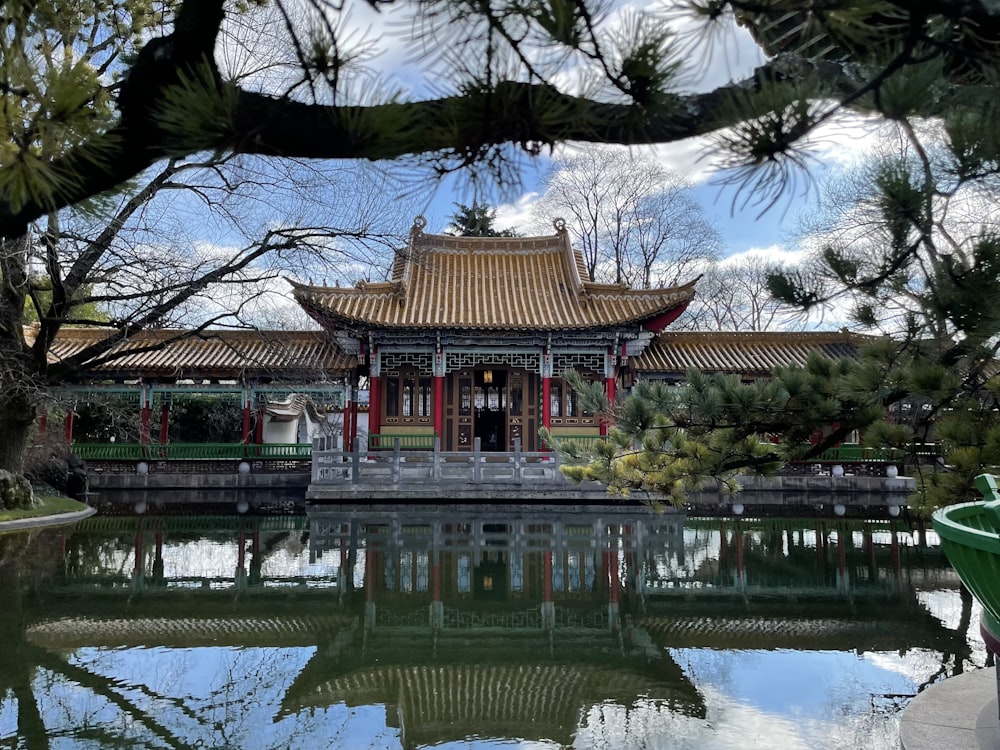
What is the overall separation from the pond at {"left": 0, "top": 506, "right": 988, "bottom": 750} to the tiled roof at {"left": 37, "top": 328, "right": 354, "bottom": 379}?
233 inches

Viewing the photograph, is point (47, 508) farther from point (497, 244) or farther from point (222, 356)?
point (497, 244)

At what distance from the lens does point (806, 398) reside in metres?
4.04

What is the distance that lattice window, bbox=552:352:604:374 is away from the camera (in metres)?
15.7

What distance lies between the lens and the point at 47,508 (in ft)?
36.4

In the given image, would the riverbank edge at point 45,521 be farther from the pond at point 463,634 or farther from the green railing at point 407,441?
the green railing at point 407,441

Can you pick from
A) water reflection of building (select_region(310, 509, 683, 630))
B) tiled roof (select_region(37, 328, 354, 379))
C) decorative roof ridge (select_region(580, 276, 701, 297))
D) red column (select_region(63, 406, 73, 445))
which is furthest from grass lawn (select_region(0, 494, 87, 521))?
decorative roof ridge (select_region(580, 276, 701, 297))

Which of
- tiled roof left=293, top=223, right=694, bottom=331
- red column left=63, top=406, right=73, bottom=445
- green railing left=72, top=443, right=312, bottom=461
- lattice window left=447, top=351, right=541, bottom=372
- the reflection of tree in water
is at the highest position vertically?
tiled roof left=293, top=223, right=694, bottom=331

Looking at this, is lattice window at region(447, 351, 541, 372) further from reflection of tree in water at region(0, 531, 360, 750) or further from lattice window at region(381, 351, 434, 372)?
reflection of tree in water at region(0, 531, 360, 750)

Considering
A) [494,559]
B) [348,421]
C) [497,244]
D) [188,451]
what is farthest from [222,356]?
[494,559]

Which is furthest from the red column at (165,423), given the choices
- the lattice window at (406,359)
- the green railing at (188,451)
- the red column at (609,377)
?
the red column at (609,377)

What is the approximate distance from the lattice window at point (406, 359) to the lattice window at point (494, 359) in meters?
0.51

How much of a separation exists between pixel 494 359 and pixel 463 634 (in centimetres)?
1044

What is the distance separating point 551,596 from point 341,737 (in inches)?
130

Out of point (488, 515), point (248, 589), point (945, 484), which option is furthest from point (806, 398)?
point (488, 515)
